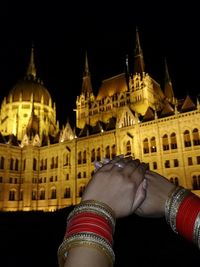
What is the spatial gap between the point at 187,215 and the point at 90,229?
2.91 feet

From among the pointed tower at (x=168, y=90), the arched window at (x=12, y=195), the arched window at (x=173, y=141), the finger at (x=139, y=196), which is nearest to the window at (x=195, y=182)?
the arched window at (x=173, y=141)

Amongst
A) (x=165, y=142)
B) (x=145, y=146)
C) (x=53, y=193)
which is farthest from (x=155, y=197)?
(x=53, y=193)

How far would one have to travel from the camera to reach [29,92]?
80.0 meters

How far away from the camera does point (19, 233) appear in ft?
29.0

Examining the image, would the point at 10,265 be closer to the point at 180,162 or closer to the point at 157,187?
the point at 157,187

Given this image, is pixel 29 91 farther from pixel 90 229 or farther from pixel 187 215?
pixel 90 229

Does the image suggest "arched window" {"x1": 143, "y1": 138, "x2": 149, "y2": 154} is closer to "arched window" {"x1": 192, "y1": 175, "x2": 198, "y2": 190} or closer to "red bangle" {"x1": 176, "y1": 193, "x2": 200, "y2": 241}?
"arched window" {"x1": 192, "y1": 175, "x2": 198, "y2": 190}

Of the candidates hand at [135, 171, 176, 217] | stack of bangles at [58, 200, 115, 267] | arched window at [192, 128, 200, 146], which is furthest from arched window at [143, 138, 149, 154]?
stack of bangles at [58, 200, 115, 267]

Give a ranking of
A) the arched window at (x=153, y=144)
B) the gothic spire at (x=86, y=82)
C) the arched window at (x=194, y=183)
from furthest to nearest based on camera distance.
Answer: the gothic spire at (x=86, y=82) < the arched window at (x=153, y=144) < the arched window at (x=194, y=183)

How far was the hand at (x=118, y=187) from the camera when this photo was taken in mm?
1908

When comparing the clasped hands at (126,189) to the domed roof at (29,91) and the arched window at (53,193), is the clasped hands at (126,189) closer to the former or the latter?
the arched window at (53,193)

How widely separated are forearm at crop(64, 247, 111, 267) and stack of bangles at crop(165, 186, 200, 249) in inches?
32.0

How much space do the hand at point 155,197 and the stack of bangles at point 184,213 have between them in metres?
0.06

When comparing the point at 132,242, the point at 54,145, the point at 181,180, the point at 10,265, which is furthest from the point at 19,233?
the point at 54,145
